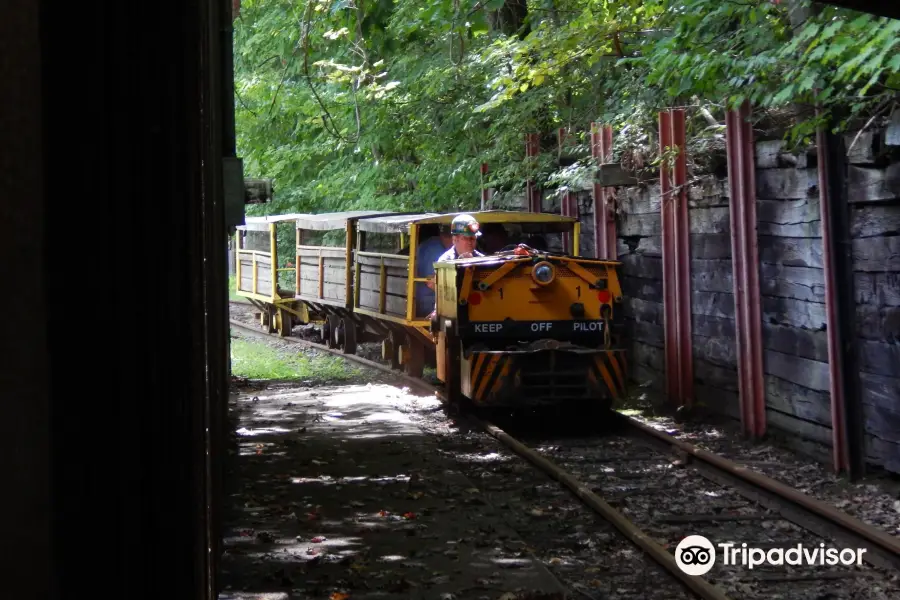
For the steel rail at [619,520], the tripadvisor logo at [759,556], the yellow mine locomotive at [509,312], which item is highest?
the yellow mine locomotive at [509,312]

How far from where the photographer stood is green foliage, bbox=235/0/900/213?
874 centimetres

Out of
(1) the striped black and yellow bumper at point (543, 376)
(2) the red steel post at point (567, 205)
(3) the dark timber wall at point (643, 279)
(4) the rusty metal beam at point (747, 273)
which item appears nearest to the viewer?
(4) the rusty metal beam at point (747, 273)

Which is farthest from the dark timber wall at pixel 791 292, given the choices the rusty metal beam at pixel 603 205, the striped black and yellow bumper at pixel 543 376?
the striped black and yellow bumper at pixel 543 376

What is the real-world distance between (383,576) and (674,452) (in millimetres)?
4638

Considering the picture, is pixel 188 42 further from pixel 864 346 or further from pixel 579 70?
pixel 579 70

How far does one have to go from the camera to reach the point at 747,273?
10.5 metres

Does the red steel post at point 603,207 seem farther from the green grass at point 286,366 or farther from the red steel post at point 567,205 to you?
the green grass at point 286,366

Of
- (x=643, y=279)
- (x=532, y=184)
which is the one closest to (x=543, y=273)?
(x=643, y=279)

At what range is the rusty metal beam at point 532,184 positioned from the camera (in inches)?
687

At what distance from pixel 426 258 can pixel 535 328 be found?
13.7 feet

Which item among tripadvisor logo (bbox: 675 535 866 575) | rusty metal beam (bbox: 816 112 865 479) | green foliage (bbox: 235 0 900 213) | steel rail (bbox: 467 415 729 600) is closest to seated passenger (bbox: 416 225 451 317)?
green foliage (bbox: 235 0 900 213)

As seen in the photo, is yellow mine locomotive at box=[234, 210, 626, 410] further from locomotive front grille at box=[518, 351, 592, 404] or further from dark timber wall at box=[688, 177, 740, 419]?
dark timber wall at box=[688, 177, 740, 419]

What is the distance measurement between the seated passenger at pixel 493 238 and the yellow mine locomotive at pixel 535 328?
2.49 m

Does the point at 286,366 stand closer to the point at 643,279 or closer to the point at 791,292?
the point at 643,279
